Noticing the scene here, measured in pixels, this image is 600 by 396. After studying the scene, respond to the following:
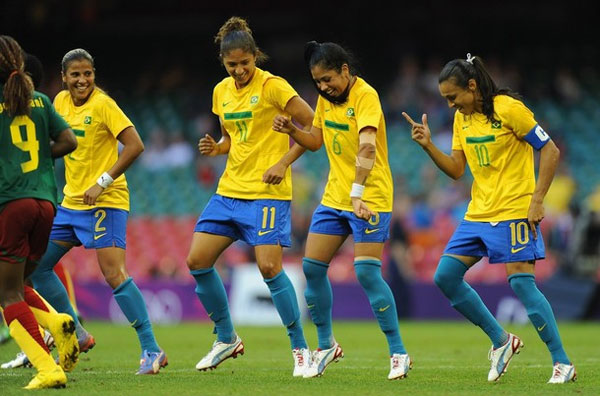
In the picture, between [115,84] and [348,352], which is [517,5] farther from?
[348,352]

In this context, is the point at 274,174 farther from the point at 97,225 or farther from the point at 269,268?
the point at 97,225

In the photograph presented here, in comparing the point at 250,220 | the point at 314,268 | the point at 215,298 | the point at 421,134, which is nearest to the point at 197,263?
the point at 215,298

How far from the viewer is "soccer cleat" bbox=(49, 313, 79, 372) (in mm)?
7492

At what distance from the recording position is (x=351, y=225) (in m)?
8.37

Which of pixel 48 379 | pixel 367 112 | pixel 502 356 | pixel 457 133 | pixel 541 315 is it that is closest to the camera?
pixel 48 379

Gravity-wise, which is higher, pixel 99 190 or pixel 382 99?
pixel 382 99

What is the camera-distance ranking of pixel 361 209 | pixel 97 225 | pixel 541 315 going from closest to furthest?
pixel 361 209, pixel 541 315, pixel 97 225

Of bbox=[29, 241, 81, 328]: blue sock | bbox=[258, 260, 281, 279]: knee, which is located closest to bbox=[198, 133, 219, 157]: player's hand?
bbox=[258, 260, 281, 279]: knee

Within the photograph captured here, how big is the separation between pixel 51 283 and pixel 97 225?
750 millimetres

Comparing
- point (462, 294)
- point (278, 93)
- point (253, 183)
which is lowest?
point (462, 294)

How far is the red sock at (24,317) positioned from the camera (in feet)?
24.0

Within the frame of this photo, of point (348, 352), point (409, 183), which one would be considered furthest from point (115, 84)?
point (348, 352)

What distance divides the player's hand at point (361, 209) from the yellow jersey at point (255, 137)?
86cm

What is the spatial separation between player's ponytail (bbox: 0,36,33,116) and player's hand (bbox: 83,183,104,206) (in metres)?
1.21
